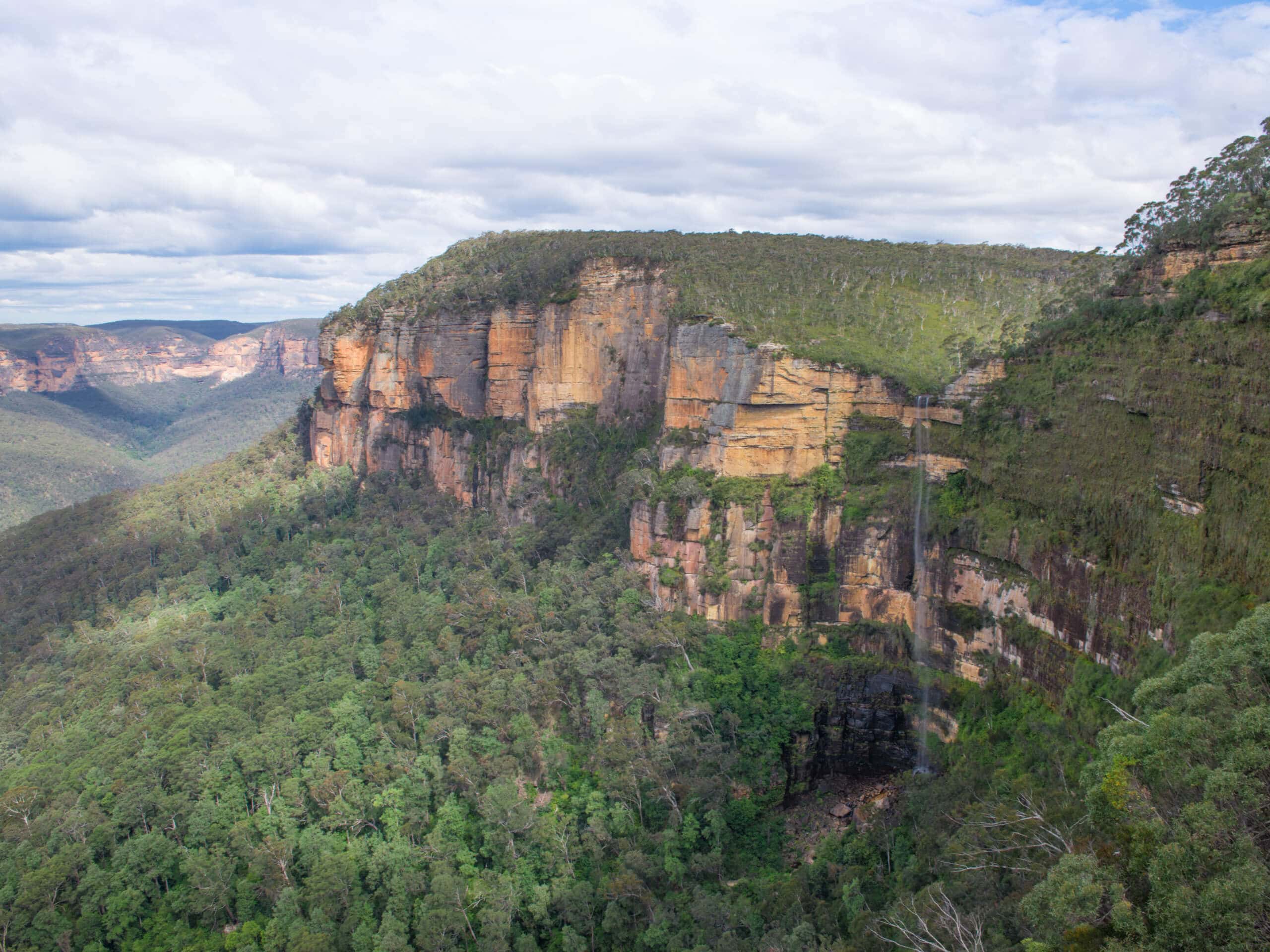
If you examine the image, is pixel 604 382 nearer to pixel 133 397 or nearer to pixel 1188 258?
pixel 1188 258

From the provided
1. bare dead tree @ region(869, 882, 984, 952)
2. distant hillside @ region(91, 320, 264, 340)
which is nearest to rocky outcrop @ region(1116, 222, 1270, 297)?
bare dead tree @ region(869, 882, 984, 952)

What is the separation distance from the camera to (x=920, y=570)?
28.4 metres

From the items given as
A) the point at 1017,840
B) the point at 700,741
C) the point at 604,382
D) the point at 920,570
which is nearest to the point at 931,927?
the point at 1017,840

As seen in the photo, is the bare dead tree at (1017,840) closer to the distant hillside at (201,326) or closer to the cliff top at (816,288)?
the cliff top at (816,288)

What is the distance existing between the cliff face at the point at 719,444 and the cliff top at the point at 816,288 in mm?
921

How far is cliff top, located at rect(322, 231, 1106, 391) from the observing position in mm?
31219

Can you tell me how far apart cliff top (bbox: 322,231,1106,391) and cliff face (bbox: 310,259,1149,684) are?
921 mm

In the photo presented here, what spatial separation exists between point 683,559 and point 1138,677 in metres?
15.7

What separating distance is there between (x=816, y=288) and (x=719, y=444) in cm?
964

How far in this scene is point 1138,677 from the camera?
19.1 m

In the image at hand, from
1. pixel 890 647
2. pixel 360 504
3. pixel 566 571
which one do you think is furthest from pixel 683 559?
pixel 360 504

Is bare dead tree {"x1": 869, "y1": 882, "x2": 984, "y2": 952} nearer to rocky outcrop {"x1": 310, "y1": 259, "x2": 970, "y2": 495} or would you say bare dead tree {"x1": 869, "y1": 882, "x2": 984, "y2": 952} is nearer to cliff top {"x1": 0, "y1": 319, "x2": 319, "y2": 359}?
rocky outcrop {"x1": 310, "y1": 259, "x2": 970, "y2": 495}

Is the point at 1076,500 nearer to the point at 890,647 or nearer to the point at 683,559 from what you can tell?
the point at 890,647

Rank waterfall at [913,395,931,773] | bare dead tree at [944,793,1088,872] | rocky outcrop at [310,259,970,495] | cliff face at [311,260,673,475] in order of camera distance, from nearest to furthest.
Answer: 1. bare dead tree at [944,793,1088,872]
2. waterfall at [913,395,931,773]
3. rocky outcrop at [310,259,970,495]
4. cliff face at [311,260,673,475]
